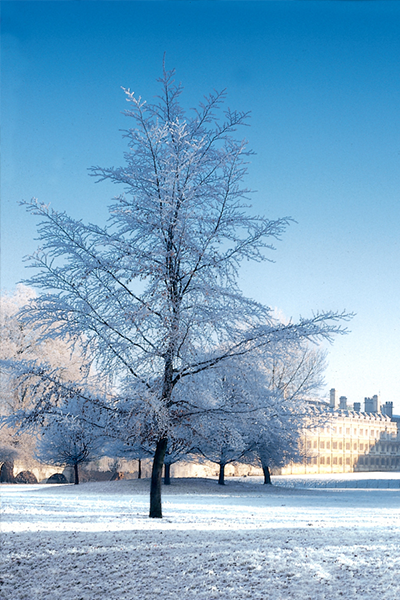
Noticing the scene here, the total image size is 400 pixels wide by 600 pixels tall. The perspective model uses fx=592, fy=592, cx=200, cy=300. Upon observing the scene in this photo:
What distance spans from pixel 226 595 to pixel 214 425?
5.90 m

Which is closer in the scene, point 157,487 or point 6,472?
point 157,487

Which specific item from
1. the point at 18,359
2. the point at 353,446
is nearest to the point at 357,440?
the point at 353,446

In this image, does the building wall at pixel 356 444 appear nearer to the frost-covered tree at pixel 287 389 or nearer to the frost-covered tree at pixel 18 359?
the frost-covered tree at pixel 287 389

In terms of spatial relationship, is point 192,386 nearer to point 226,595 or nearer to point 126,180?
point 126,180

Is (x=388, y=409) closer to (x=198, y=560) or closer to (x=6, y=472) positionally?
(x=6, y=472)

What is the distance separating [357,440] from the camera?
8144 centimetres

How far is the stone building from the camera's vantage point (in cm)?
7638

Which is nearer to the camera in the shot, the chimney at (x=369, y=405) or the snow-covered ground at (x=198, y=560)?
the snow-covered ground at (x=198, y=560)

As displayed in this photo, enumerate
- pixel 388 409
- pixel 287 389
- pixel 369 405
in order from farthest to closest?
pixel 388 409
pixel 369 405
pixel 287 389

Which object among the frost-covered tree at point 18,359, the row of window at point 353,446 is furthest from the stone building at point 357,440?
the frost-covered tree at point 18,359

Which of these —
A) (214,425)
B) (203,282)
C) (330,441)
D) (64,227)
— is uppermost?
(64,227)

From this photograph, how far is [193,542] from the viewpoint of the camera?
31.8 feet

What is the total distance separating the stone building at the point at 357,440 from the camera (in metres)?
76.4

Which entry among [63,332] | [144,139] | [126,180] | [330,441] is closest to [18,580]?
[63,332]
